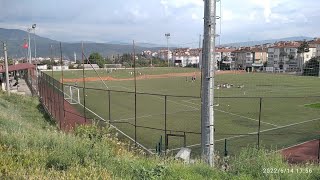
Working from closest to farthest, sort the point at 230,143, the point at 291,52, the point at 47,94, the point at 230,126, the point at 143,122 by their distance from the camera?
the point at 230,143 < the point at 230,126 < the point at 143,122 < the point at 47,94 < the point at 291,52

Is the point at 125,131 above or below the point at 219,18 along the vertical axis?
below

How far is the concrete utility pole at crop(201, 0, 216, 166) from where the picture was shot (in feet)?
26.3

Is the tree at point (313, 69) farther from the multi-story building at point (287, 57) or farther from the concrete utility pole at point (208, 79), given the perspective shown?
the concrete utility pole at point (208, 79)

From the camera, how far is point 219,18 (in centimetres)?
828

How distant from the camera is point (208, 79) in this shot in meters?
8.18

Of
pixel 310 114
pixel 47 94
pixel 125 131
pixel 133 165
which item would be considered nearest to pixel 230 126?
pixel 125 131

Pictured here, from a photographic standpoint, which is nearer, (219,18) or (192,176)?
(192,176)

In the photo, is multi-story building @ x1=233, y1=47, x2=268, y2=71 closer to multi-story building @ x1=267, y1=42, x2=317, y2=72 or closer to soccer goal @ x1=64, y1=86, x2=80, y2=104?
multi-story building @ x1=267, y1=42, x2=317, y2=72

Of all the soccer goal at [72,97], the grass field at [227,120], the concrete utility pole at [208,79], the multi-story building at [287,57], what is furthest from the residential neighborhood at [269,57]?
the concrete utility pole at [208,79]

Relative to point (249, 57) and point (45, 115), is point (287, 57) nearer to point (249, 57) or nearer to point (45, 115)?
point (249, 57)

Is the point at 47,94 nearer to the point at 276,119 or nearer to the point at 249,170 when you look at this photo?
the point at 276,119

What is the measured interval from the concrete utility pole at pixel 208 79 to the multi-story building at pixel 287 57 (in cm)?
9664

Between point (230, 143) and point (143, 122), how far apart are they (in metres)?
8.71

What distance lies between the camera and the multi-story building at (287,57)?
4154 inches
